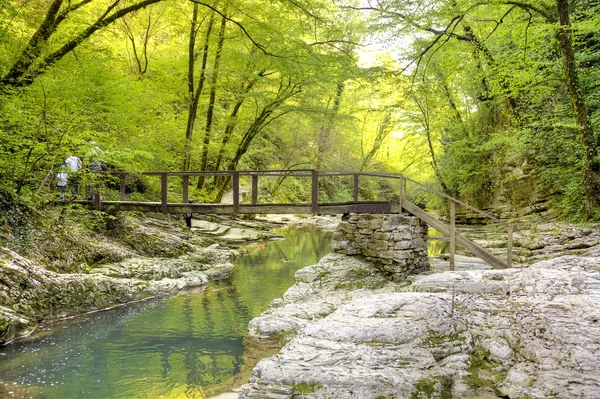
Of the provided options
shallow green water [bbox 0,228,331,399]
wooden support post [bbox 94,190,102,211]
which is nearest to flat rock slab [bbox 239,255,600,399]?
shallow green water [bbox 0,228,331,399]

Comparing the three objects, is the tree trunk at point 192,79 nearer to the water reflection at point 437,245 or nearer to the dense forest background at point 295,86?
the dense forest background at point 295,86

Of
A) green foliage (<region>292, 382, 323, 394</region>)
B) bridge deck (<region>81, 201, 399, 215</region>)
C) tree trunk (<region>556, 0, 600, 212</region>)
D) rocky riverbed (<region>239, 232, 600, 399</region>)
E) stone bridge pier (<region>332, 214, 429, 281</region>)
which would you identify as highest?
tree trunk (<region>556, 0, 600, 212</region>)

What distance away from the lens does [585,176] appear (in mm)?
9570

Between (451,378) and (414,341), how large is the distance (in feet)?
1.84

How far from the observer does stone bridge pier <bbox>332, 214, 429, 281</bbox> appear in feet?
26.7

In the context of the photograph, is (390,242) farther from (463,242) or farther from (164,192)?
(164,192)

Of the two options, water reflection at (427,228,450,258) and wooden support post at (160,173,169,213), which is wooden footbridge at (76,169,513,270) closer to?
wooden support post at (160,173,169,213)

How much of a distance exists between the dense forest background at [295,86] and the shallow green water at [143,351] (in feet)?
10.4

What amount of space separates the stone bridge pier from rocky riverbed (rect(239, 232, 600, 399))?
1.90 m

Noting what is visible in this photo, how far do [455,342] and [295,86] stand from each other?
36.1 ft

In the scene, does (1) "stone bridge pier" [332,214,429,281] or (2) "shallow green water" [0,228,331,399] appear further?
(1) "stone bridge pier" [332,214,429,281]

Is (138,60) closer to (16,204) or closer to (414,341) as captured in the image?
(16,204)

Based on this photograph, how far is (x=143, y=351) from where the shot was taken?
5.79 metres

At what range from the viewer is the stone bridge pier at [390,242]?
26.7ft
